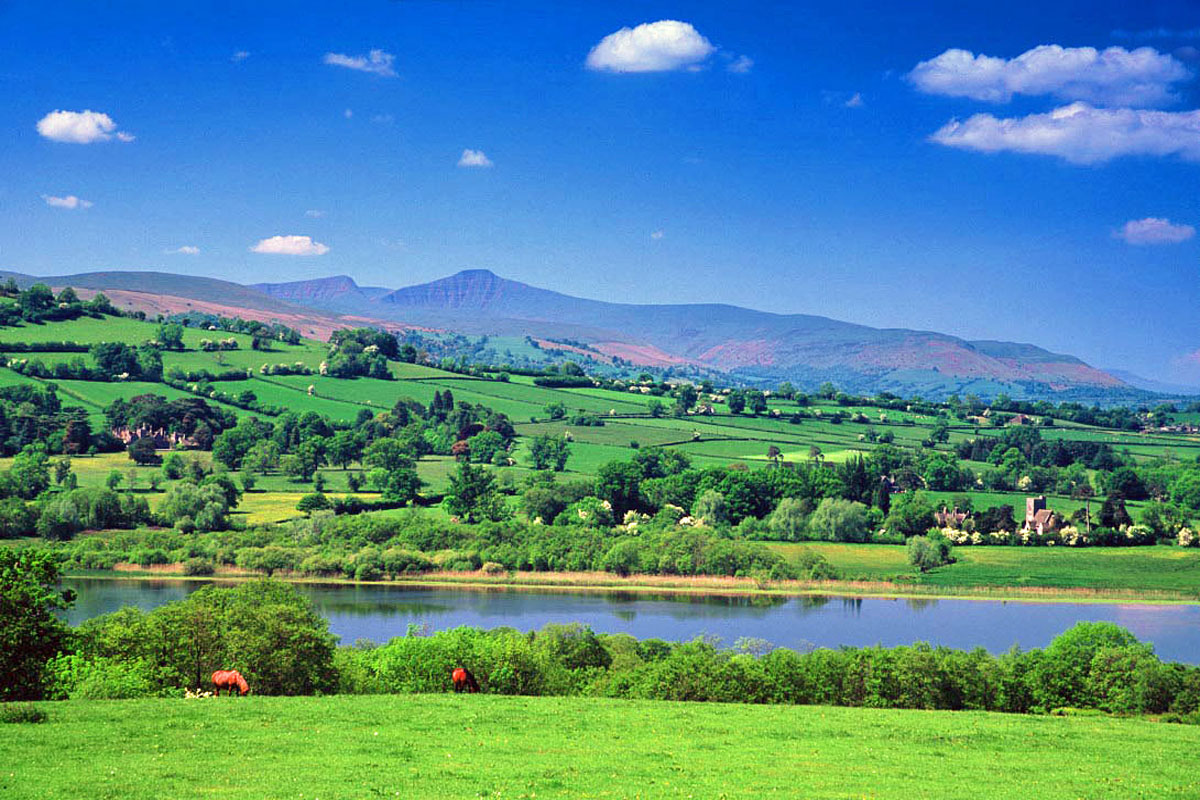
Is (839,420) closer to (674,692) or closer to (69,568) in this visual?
(69,568)

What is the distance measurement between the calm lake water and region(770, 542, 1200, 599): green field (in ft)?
14.8

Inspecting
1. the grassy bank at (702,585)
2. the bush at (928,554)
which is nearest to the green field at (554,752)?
the grassy bank at (702,585)

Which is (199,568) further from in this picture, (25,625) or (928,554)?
(25,625)

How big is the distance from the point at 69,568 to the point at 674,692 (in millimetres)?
58516

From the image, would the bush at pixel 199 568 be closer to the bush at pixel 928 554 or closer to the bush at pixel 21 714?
the bush at pixel 928 554

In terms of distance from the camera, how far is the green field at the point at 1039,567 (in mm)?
74312

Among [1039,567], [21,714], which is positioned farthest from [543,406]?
[21,714]

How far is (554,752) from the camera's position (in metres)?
21.9

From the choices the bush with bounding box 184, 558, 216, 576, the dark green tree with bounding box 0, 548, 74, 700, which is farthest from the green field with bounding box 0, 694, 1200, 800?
the bush with bounding box 184, 558, 216, 576

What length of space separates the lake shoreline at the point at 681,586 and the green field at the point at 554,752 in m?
45.1

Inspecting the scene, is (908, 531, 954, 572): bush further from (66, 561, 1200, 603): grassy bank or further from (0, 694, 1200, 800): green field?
(0, 694, 1200, 800): green field

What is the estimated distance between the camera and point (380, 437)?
123m

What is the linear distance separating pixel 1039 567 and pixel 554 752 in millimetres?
65542

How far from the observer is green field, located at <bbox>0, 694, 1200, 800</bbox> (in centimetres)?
1838
